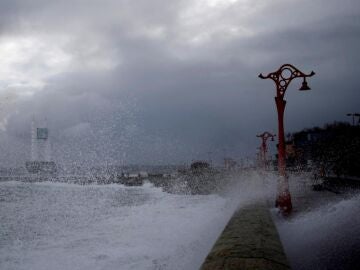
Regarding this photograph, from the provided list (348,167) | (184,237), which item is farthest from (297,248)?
(348,167)

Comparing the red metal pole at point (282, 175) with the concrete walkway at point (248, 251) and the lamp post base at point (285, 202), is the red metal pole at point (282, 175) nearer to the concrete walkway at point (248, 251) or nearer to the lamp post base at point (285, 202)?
the lamp post base at point (285, 202)

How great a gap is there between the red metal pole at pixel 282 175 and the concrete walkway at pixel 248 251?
14.4 ft

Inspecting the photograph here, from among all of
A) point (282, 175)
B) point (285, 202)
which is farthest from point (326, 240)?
point (282, 175)

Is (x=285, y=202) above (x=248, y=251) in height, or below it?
below

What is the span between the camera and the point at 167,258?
35.5 feet

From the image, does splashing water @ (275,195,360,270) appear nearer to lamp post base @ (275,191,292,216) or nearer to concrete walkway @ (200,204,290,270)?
concrete walkway @ (200,204,290,270)

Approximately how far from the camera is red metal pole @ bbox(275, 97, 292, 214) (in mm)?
12234

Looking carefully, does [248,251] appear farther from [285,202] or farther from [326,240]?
[285,202]

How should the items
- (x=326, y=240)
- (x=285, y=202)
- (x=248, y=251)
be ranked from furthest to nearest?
(x=285, y=202)
(x=326, y=240)
(x=248, y=251)

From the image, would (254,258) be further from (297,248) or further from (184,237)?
(184,237)

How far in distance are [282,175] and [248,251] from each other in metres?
7.31

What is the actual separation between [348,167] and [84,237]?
2587 centimetres

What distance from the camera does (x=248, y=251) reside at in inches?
217

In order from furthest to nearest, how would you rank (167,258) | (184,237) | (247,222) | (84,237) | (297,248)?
(84,237), (184,237), (167,258), (247,222), (297,248)
